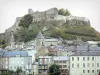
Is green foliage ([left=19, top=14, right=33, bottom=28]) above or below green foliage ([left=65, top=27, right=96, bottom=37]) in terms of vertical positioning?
above

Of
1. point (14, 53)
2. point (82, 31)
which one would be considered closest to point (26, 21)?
point (82, 31)

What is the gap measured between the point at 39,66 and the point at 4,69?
6.87 m

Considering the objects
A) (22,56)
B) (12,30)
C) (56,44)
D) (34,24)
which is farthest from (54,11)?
(22,56)

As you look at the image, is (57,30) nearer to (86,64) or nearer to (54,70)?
(86,64)

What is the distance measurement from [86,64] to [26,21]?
46.9m

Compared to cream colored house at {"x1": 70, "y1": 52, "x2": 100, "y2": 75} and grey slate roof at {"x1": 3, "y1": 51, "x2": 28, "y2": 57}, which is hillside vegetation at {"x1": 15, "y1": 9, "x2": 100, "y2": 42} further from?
cream colored house at {"x1": 70, "y1": 52, "x2": 100, "y2": 75}

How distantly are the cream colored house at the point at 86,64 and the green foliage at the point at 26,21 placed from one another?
4430 centimetres

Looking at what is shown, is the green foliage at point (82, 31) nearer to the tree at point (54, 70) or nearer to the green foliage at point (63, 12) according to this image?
the green foliage at point (63, 12)

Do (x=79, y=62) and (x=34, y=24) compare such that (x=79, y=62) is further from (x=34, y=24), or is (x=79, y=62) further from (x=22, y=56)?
(x=34, y=24)

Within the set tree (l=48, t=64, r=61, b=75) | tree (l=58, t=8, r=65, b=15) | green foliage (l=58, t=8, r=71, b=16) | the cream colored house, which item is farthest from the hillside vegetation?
the cream colored house

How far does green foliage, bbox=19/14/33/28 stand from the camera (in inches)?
4302

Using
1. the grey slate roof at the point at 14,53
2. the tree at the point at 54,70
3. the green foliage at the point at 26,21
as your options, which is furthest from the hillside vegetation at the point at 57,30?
the tree at the point at 54,70

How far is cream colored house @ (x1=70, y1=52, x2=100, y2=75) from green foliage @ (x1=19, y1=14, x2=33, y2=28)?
4430cm

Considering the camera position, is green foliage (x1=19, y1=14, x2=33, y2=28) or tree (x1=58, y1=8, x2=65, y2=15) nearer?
green foliage (x1=19, y1=14, x2=33, y2=28)
